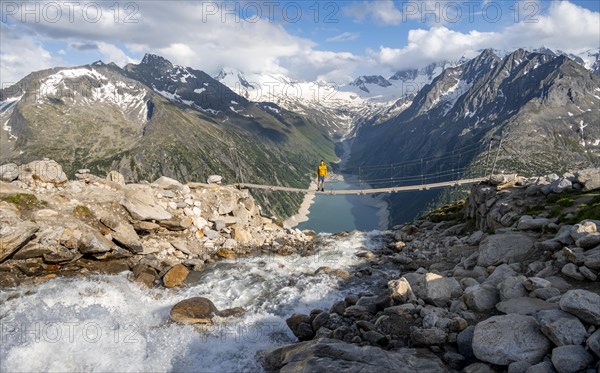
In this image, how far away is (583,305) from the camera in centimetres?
966

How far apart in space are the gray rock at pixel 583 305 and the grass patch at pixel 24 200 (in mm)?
24328

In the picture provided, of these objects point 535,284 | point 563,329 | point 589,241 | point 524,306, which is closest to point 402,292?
point 524,306

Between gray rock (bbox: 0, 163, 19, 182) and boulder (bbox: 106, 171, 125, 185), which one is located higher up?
gray rock (bbox: 0, 163, 19, 182)

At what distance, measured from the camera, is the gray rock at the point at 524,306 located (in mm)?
11445

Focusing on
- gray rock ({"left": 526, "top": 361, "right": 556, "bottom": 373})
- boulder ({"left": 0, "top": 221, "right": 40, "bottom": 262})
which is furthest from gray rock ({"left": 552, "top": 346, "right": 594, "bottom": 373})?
boulder ({"left": 0, "top": 221, "right": 40, "bottom": 262})

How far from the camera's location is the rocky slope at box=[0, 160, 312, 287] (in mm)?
19094

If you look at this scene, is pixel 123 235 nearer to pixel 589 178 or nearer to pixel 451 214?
pixel 589 178

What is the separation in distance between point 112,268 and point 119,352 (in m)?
9.39

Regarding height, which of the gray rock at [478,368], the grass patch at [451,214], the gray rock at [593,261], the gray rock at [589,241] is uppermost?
the gray rock at [589,241]

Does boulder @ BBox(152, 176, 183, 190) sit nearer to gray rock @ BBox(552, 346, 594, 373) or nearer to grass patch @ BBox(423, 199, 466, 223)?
grass patch @ BBox(423, 199, 466, 223)

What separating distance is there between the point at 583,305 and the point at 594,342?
55.5 inches

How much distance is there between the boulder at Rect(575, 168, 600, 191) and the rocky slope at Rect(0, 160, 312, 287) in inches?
737

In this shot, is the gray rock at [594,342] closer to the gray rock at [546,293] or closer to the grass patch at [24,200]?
the gray rock at [546,293]

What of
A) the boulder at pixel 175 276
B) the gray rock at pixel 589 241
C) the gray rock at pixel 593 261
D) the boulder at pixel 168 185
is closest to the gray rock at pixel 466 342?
the gray rock at pixel 593 261
